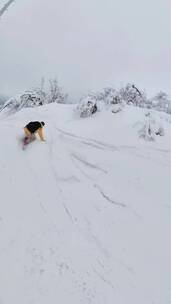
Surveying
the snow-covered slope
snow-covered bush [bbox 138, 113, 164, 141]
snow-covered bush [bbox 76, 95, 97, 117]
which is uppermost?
snow-covered bush [bbox 76, 95, 97, 117]

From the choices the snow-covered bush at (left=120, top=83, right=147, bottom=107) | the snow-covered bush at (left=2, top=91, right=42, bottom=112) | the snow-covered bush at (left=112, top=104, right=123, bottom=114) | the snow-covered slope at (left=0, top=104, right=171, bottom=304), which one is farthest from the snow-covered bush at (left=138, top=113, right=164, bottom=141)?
the snow-covered bush at (left=120, top=83, right=147, bottom=107)

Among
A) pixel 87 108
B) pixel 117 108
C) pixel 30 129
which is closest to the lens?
pixel 30 129

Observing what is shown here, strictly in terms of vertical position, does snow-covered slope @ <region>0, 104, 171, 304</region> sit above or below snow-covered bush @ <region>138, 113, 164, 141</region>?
below

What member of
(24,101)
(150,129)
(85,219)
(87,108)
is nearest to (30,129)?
(85,219)

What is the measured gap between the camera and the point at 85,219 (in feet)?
47.3

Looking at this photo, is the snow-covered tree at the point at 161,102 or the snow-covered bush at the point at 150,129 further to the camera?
the snow-covered tree at the point at 161,102

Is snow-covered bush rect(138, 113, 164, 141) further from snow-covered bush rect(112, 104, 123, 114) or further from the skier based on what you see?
the skier

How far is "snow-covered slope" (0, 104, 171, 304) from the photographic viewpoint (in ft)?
36.1

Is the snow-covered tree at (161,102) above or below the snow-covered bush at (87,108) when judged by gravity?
below

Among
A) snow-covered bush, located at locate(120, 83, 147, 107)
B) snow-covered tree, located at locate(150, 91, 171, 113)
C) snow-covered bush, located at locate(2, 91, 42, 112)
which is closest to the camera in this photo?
snow-covered bush, located at locate(2, 91, 42, 112)

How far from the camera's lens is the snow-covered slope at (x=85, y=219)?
11.0m

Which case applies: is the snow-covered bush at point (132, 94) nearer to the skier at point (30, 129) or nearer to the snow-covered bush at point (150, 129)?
the snow-covered bush at point (150, 129)

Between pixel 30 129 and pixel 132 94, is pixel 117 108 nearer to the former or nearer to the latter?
pixel 30 129

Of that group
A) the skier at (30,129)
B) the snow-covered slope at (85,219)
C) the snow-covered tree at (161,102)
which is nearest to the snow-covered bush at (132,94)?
the snow-covered tree at (161,102)
